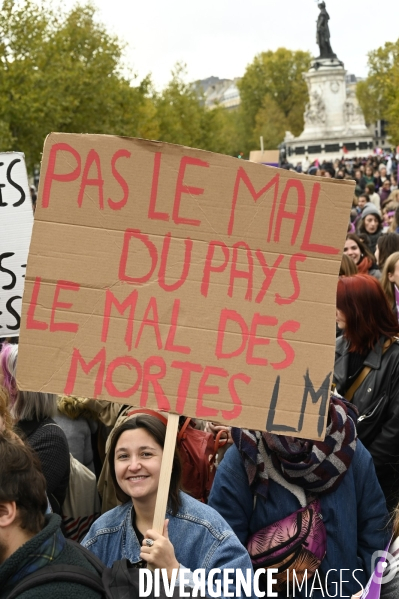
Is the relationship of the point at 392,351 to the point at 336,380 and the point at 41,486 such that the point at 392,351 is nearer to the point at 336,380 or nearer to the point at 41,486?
the point at 336,380

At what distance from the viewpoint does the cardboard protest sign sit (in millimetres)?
4965

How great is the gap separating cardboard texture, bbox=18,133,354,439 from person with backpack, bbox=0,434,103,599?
503 millimetres

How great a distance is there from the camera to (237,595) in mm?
2879

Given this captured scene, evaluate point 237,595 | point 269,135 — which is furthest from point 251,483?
point 269,135

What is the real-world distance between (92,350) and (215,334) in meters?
0.35

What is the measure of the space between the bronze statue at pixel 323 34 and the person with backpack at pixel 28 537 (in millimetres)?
59173

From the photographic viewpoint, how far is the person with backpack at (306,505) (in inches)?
125

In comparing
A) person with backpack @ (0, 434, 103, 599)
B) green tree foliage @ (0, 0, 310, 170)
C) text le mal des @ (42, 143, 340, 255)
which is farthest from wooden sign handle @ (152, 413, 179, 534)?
green tree foliage @ (0, 0, 310, 170)

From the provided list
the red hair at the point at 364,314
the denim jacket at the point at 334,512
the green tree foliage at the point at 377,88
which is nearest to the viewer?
the denim jacket at the point at 334,512

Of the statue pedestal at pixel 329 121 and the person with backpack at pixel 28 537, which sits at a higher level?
the statue pedestal at pixel 329 121

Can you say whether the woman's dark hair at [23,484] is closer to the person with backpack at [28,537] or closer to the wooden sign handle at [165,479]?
the person with backpack at [28,537]

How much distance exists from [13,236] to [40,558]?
3.05m

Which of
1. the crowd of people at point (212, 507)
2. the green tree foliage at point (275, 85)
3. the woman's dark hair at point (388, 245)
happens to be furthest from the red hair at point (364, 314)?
the green tree foliage at point (275, 85)

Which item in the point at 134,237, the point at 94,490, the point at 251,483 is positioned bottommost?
the point at 94,490
